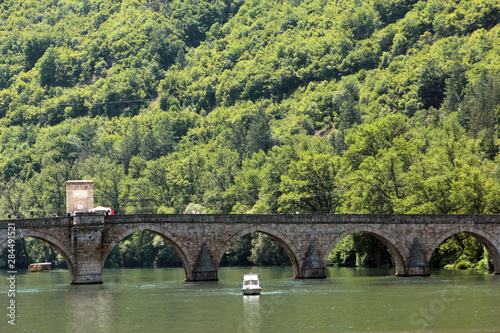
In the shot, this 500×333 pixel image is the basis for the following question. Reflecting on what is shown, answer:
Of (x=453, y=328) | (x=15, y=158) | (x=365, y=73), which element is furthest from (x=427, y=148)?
(x=15, y=158)

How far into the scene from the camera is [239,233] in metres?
79.2

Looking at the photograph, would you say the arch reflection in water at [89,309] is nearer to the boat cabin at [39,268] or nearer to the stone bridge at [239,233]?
the stone bridge at [239,233]

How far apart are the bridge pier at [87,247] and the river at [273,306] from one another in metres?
1.34

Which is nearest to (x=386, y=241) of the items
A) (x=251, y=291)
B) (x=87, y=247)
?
(x=251, y=291)

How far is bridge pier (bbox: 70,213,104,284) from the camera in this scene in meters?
75.2

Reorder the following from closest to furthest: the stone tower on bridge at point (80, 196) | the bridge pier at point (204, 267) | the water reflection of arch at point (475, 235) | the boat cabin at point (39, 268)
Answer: the bridge pier at point (204, 267) → the stone tower on bridge at point (80, 196) → the water reflection of arch at point (475, 235) → the boat cabin at point (39, 268)

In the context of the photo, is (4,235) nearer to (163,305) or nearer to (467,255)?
(163,305)

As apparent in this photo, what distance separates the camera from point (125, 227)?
76.8 meters

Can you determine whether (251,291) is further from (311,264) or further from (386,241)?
(386,241)

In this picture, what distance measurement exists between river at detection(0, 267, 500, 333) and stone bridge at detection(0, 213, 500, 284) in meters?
2.01

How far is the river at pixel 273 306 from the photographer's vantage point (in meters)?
50.7

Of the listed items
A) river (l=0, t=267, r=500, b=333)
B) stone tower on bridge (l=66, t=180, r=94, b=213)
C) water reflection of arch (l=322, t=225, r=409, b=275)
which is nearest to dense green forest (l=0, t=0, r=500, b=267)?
water reflection of arch (l=322, t=225, r=409, b=275)

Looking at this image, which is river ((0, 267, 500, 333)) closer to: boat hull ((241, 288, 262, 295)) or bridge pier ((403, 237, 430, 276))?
boat hull ((241, 288, 262, 295))

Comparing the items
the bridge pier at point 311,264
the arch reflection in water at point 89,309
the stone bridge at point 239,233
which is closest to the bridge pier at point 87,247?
the stone bridge at point 239,233
